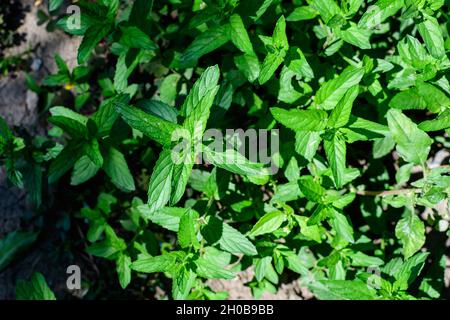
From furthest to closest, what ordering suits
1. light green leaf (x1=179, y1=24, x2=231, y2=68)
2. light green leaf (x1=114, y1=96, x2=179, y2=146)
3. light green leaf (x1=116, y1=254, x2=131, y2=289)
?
light green leaf (x1=116, y1=254, x2=131, y2=289), light green leaf (x1=179, y1=24, x2=231, y2=68), light green leaf (x1=114, y1=96, x2=179, y2=146)

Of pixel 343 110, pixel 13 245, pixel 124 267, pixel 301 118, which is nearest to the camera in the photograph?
pixel 343 110

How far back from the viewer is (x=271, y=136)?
8.59 ft

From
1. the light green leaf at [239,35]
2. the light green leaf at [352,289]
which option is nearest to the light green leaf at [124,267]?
the light green leaf at [352,289]

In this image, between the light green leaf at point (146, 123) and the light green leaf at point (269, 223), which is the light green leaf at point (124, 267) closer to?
the light green leaf at point (269, 223)

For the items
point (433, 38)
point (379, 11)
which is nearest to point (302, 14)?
point (379, 11)

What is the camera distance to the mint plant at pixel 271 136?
6.97ft

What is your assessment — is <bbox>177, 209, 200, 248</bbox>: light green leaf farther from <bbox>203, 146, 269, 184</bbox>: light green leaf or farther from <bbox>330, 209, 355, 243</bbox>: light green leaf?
<bbox>330, 209, 355, 243</bbox>: light green leaf

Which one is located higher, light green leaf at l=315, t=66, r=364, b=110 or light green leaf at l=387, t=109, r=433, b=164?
light green leaf at l=315, t=66, r=364, b=110

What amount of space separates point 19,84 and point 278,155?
7.89ft

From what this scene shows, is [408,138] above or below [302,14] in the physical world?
below

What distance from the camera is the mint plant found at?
212 cm

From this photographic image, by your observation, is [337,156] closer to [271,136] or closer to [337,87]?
[337,87]

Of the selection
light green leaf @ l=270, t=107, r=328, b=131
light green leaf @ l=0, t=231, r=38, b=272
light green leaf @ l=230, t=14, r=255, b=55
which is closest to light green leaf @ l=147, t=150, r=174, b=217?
light green leaf @ l=270, t=107, r=328, b=131

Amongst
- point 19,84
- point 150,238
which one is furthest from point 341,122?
point 19,84
